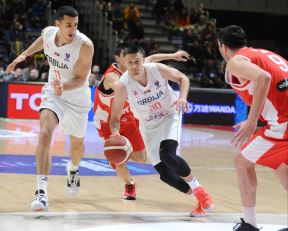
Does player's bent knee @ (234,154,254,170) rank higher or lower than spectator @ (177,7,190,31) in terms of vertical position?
higher

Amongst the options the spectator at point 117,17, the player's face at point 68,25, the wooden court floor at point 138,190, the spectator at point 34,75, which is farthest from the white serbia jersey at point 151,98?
the spectator at point 117,17

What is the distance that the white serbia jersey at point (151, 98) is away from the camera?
6.00 m

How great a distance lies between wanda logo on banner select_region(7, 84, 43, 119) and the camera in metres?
15.2

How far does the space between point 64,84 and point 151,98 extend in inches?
32.5

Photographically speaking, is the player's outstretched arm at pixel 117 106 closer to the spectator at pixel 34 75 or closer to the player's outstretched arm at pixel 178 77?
the player's outstretched arm at pixel 178 77

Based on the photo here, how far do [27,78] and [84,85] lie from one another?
979 centimetres

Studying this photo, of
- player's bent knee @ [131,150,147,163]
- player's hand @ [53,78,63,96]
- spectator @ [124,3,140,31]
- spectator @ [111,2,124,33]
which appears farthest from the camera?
spectator @ [111,2,124,33]

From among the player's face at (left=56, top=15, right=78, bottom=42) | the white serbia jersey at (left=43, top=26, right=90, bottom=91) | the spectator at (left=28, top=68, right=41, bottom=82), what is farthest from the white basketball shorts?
the spectator at (left=28, top=68, right=41, bottom=82)

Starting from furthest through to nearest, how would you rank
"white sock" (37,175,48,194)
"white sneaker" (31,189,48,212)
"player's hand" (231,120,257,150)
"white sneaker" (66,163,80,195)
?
"white sneaker" (66,163,80,195) < "white sock" (37,175,48,194) < "white sneaker" (31,189,48,212) < "player's hand" (231,120,257,150)

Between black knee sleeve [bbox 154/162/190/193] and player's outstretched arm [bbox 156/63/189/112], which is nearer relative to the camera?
player's outstretched arm [bbox 156/63/189/112]

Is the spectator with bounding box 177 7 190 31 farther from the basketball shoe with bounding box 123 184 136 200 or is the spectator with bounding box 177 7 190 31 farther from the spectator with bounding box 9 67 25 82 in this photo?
the basketball shoe with bounding box 123 184 136 200

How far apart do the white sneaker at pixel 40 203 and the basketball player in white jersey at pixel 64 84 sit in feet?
0.17

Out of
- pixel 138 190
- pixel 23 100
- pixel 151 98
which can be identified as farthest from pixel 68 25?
pixel 23 100

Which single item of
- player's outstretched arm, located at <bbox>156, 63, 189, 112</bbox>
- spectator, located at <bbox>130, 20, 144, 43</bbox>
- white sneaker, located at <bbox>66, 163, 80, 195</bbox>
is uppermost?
player's outstretched arm, located at <bbox>156, 63, 189, 112</bbox>
